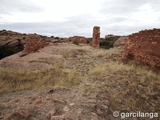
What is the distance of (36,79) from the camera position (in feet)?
26.6

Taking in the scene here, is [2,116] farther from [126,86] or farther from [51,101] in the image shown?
[126,86]

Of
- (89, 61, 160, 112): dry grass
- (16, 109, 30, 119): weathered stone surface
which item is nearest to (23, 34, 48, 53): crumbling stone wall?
(89, 61, 160, 112): dry grass

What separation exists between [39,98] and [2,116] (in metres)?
1.36

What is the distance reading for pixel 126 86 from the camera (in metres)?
6.66

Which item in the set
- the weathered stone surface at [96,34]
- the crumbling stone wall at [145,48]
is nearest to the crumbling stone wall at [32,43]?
the crumbling stone wall at [145,48]

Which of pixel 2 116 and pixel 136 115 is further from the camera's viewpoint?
pixel 136 115

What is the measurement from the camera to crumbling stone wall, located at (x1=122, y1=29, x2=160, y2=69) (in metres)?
8.39

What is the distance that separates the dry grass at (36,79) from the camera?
7.23 m

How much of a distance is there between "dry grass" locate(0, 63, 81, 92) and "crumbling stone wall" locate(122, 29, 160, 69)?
383 cm

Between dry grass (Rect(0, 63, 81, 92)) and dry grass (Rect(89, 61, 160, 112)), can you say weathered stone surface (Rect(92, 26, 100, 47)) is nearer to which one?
dry grass (Rect(0, 63, 81, 92))

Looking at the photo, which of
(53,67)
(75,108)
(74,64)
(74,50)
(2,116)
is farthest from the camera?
(74,50)

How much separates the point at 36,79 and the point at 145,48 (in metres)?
6.14

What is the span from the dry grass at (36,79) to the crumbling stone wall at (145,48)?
3832mm

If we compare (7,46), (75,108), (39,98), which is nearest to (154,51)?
(75,108)
